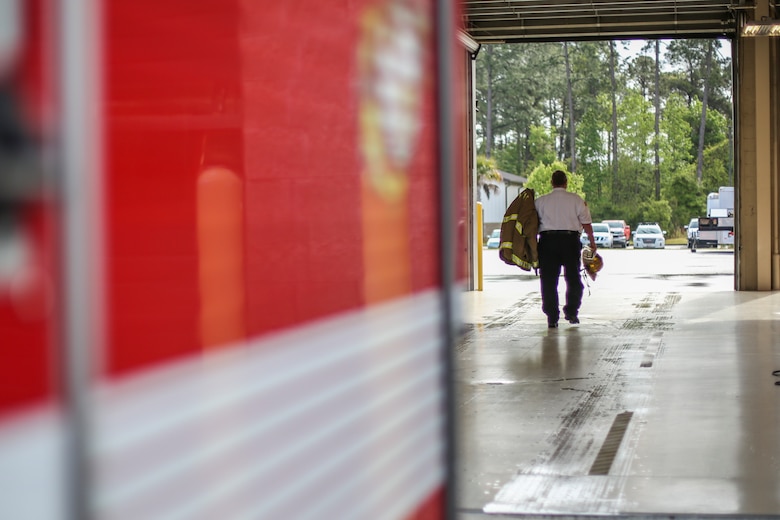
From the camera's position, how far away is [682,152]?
57.3 meters

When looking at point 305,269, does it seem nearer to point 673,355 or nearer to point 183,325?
point 183,325

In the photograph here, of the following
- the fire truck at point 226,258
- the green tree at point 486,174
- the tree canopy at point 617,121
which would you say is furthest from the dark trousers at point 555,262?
the tree canopy at point 617,121

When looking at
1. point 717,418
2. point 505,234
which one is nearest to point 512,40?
point 505,234

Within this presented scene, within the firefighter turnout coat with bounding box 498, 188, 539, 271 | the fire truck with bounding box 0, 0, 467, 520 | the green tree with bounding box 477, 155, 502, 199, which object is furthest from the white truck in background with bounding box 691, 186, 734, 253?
the fire truck with bounding box 0, 0, 467, 520

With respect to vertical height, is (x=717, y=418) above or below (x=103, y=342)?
below

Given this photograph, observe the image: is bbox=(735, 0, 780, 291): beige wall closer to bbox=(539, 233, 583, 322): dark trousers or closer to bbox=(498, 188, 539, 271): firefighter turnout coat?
bbox=(539, 233, 583, 322): dark trousers

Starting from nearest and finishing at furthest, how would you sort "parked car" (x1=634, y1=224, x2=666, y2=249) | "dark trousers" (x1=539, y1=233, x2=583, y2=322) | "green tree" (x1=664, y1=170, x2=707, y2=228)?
"dark trousers" (x1=539, y1=233, x2=583, y2=322) → "parked car" (x1=634, y1=224, x2=666, y2=249) → "green tree" (x1=664, y1=170, x2=707, y2=228)

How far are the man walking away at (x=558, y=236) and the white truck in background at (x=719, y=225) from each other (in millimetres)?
26607

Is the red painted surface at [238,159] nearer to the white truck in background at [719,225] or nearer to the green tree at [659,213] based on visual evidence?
the white truck in background at [719,225]

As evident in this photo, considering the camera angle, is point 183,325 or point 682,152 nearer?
point 183,325

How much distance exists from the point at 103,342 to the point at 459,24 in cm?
184

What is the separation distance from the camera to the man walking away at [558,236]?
1136 cm

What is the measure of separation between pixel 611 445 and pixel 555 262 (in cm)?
593

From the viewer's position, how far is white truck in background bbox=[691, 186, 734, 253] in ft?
122
